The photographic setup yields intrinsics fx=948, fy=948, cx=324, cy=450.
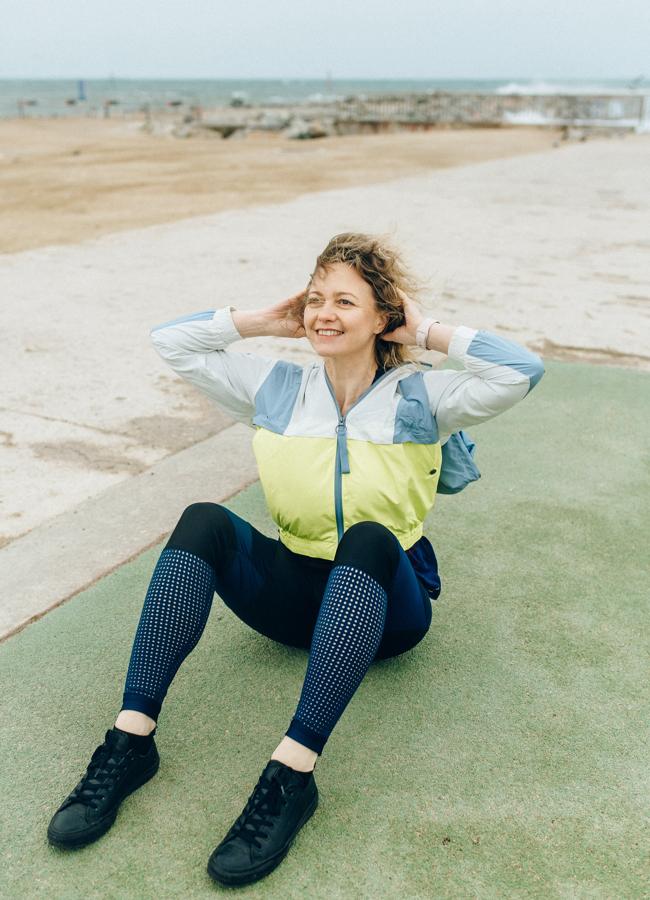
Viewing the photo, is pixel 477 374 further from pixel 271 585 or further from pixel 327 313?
pixel 271 585

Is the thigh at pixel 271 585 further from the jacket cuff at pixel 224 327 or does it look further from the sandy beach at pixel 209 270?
the sandy beach at pixel 209 270

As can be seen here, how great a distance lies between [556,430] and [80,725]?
270 centimetres

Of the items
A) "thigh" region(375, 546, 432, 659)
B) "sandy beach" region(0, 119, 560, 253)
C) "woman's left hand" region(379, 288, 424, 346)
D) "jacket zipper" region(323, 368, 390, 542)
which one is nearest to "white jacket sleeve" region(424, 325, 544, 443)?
"woman's left hand" region(379, 288, 424, 346)

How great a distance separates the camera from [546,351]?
5.50 m

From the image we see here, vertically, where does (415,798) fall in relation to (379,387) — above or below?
below

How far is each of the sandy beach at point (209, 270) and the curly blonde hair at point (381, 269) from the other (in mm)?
178

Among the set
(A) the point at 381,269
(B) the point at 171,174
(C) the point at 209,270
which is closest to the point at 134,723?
(A) the point at 381,269

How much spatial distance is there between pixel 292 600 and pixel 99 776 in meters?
0.64

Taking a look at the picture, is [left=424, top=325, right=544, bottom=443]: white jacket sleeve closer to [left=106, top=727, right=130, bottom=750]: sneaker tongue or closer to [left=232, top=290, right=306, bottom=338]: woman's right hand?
[left=232, top=290, right=306, bottom=338]: woman's right hand

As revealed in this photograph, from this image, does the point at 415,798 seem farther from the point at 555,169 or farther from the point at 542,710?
the point at 555,169

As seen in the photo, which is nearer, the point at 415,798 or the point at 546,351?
the point at 415,798

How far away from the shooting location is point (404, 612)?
231 centimetres

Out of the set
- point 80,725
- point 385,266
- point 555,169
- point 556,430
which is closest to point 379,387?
point 385,266

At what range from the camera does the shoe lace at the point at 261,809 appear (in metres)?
1.89
